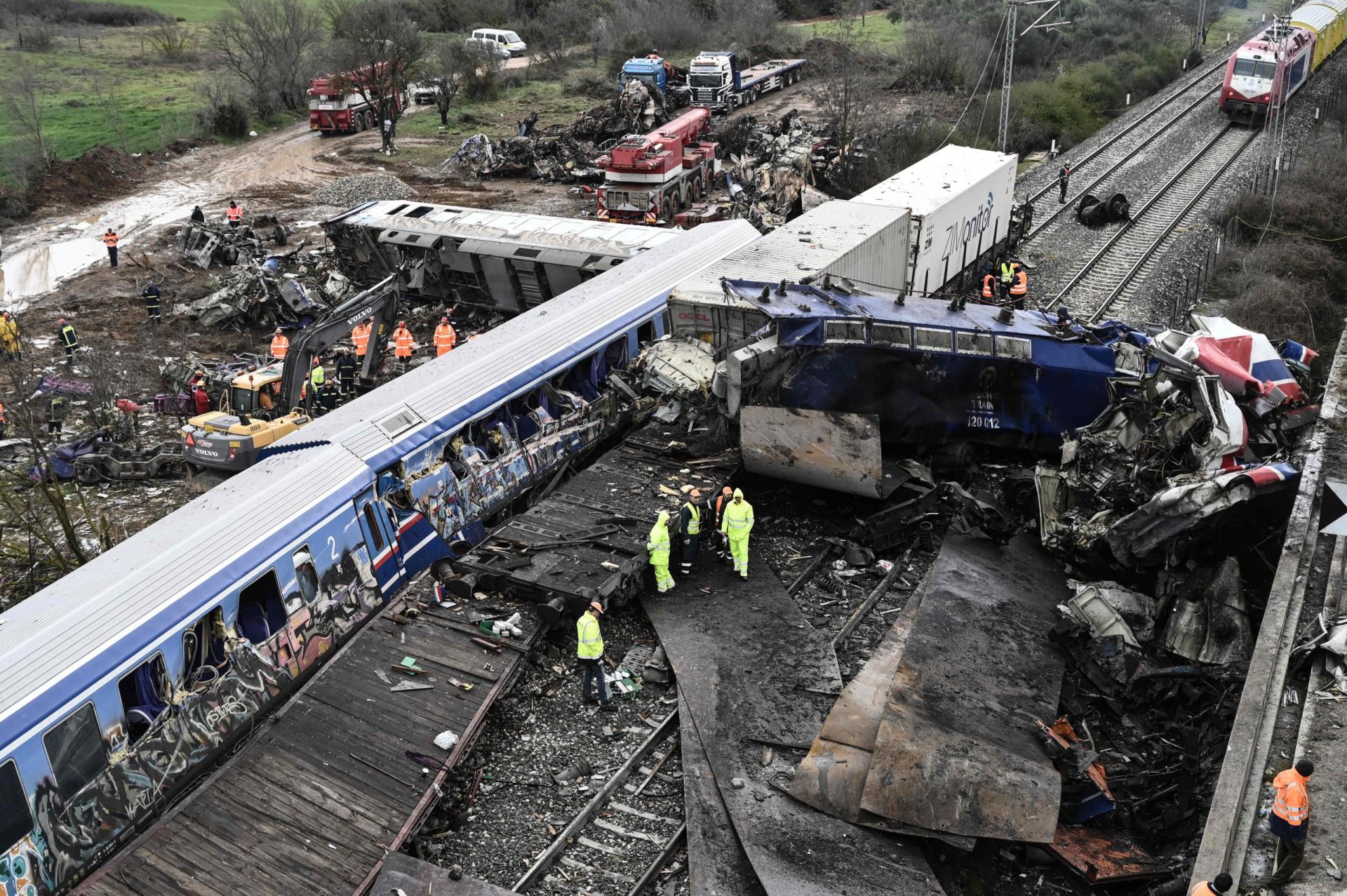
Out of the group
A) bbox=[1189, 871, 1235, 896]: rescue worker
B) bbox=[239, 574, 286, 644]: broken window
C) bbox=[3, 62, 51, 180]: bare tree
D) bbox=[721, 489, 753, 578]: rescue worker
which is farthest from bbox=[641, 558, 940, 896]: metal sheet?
bbox=[3, 62, 51, 180]: bare tree

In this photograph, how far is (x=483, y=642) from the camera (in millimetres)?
10531

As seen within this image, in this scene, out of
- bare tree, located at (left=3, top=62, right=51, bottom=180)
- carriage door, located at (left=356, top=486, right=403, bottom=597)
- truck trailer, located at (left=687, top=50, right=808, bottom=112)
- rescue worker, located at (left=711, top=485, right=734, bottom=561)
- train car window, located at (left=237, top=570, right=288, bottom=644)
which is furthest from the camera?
truck trailer, located at (left=687, top=50, right=808, bottom=112)

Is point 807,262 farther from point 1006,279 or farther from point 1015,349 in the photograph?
point 1006,279

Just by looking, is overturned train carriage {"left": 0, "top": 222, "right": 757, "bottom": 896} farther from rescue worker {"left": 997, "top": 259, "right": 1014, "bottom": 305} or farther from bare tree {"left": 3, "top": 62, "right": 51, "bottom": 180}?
bare tree {"left": 3, "top": 62, "right": 51, "bottom": 180}

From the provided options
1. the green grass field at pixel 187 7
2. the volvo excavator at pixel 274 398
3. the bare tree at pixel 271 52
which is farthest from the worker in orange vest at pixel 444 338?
the green grass field at pixel 187 7

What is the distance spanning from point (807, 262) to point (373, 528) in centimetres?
821

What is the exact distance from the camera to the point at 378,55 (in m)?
39.3

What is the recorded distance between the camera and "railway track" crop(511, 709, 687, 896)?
8.54 m

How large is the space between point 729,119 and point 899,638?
99.3 feet

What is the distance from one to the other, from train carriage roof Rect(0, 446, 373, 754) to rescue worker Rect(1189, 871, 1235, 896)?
810cm

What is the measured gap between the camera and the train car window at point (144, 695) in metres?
8.84

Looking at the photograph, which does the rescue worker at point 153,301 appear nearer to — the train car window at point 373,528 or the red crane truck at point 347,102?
the train car window at point 373,528

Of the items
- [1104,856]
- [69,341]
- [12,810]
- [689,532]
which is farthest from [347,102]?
[1104,856]

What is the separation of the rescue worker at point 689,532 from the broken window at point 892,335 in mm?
3305
